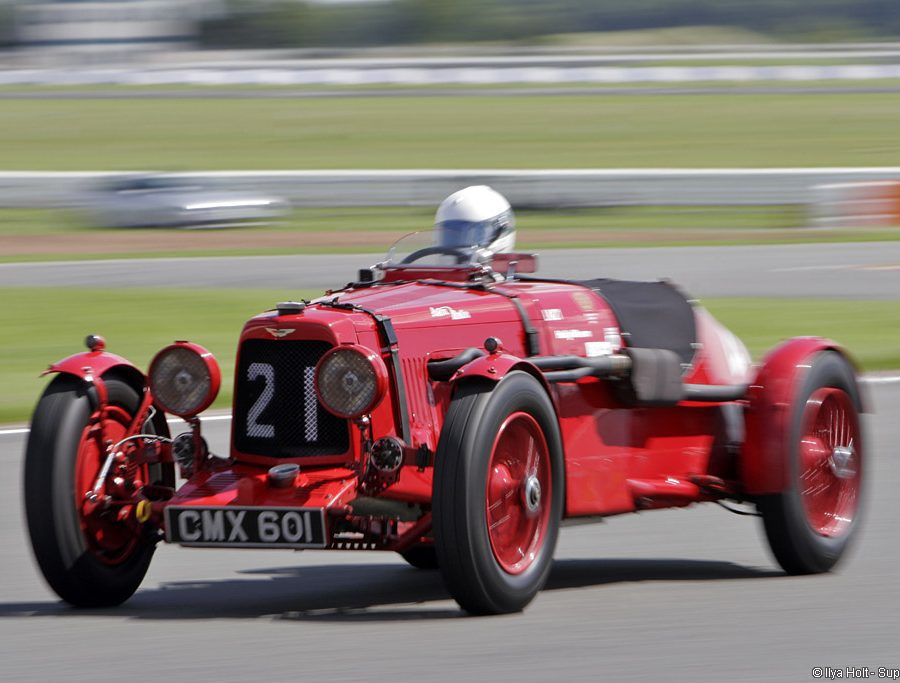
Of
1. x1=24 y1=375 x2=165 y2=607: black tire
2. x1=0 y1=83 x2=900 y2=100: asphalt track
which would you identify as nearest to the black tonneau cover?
x1=24 y1=375 x2=165 y2=607: black tire

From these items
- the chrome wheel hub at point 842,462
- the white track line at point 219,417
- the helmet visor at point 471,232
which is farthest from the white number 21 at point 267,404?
the white track line at point 219,417

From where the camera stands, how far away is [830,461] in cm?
652

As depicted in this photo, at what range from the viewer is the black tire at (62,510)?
5316mm

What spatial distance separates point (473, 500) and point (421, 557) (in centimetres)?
149

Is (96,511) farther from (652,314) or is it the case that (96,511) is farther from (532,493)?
(652,314)

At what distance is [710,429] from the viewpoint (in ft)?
21.1

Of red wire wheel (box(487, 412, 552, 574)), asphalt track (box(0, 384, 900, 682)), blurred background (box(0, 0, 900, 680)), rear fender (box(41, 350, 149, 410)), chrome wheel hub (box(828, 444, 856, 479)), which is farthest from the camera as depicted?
chrome wheel hub (box(828, 444, 856, 479))

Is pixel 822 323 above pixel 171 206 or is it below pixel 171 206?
below

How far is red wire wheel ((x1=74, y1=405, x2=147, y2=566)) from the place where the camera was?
5.47 meters

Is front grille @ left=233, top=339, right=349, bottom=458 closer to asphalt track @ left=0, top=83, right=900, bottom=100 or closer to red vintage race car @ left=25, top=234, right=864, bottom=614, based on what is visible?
red vintage race car @ left=25, top=234, right=864, bottom=614

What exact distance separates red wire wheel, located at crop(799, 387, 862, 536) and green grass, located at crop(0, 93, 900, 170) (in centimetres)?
2670

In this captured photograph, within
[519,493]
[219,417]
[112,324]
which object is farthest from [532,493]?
[112,324]

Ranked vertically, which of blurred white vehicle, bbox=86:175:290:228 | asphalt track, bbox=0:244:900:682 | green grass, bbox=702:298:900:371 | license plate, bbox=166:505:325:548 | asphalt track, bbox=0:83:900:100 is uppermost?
asphalt track, bbox=0:83:900:100

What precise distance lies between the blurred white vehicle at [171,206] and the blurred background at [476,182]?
5 cm
